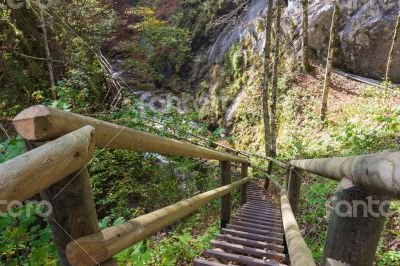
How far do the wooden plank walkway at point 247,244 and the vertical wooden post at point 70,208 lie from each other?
1.76 metres

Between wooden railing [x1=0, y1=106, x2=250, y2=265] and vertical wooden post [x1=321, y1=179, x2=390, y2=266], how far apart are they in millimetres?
833

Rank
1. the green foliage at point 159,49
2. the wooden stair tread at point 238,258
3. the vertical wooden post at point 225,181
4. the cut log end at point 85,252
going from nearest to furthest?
the cut log end at point 85,252 < the wooden stair tread at point 238,258 < the vertical wooden post at point 225,181 < the green foliage at point 159,49

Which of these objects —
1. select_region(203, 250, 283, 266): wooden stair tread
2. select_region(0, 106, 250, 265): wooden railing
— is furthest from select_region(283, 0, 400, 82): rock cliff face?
select_region(0, 106, 250, 265): wooden railing

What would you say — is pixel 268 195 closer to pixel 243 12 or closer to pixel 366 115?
pixel 366 115

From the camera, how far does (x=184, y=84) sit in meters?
22.1

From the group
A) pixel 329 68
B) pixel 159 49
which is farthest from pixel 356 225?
pixel 159 49

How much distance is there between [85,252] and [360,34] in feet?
51.8

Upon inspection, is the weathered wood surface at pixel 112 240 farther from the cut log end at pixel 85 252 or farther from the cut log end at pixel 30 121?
the cut log end at pixel 30 121

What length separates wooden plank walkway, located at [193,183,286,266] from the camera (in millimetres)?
2889

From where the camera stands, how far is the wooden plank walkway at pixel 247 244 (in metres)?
2.89

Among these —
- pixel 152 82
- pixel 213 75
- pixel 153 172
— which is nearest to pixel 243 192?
pixel 153 172

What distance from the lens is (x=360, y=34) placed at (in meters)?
14.0

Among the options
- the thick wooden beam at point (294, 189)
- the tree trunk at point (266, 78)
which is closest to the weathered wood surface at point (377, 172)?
the thick wooden beam at point (294, 189)

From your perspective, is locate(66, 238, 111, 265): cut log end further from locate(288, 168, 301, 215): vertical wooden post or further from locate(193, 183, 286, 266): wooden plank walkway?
locate(288, 168, 301, 215): vertical wooden post
